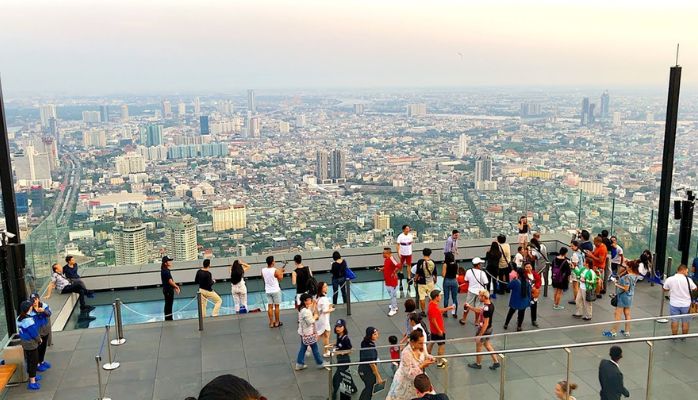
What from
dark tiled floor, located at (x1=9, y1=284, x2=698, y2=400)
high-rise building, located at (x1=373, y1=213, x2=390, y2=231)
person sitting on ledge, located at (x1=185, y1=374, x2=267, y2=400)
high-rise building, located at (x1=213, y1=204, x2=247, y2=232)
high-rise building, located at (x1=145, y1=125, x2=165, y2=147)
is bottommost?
dark tiled floor, located at (x1=9, y1=284, x2=698, y2=400)

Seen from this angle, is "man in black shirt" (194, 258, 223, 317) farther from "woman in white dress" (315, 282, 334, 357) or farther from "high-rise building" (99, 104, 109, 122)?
"high-rise building" (99, 104, 109, 122)

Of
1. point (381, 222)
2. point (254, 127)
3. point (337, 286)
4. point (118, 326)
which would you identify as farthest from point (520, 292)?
point (254, 127)

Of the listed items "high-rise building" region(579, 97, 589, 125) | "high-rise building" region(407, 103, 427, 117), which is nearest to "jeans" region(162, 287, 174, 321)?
"high-rise building" region(407, 103, 427, 117)

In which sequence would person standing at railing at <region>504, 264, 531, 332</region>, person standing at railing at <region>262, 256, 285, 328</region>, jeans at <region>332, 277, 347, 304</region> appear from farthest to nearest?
1. jeans at <region>332, 277, 347, 304</region>
2. person standing at railing at <region>262, 256, 285, 328</region>
3. person standing at railing at <region>504, 264, 531, 332</region>

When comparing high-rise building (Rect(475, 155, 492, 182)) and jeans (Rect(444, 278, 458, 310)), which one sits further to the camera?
high-rise building (Rect(475, 155, 492, 182))

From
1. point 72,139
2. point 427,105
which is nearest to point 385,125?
point 427,105

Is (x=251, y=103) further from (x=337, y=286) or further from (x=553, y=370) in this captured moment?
(x=553, y=370)
